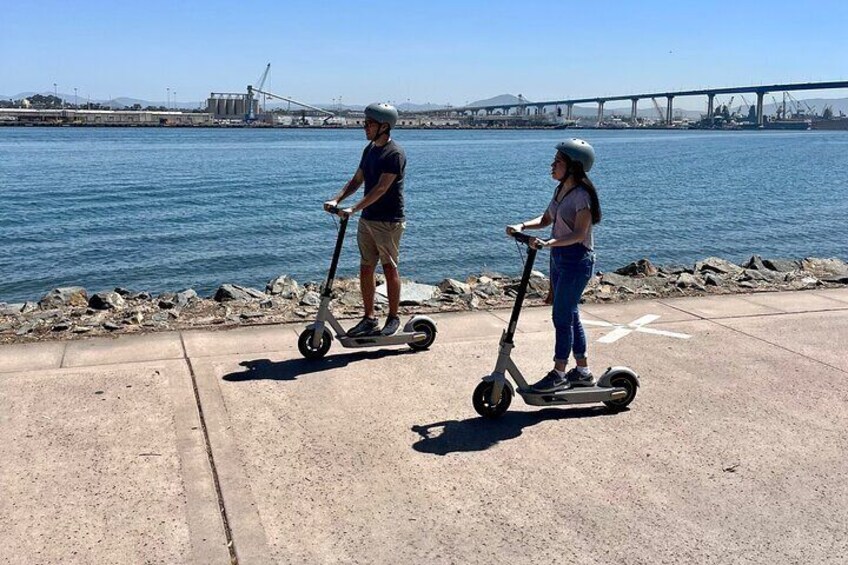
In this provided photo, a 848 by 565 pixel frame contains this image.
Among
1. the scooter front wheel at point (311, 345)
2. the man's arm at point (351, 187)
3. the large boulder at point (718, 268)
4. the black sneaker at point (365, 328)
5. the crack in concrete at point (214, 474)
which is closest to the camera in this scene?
the crack in concrete at point (214, 474)

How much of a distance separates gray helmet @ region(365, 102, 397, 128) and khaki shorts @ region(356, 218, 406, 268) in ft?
2.74

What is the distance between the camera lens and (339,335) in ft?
23.1

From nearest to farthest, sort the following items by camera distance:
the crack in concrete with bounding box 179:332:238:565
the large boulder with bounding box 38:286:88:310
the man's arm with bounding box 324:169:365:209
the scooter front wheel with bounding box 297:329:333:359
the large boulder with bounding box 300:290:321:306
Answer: the crack in concrete with bounding box 179:332:238:565 < the scooter front wheel with bounding box 297:329:333:359 < the man's arm with bounding box 324:169:365:209 < the large boulder with bounding box 300:290:321:306 < the large boulder with bounding box 38:286:88:310

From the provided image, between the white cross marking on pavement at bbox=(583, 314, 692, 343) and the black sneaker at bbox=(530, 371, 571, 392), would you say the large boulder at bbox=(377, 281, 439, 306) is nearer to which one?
the white cross marking on pavement at bbox=(583, 314, 692, 343)

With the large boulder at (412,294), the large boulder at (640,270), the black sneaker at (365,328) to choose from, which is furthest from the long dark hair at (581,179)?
the large boulder at (640,270)

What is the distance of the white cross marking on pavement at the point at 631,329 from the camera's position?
7828 millimetres

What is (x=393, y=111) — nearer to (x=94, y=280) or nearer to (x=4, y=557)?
(x=4, y=557)

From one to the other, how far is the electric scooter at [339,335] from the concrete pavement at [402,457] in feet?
0.39

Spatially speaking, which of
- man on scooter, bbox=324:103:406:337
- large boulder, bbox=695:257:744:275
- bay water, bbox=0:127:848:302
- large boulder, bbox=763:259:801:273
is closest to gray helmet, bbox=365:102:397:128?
man on scooter, bbox=324:103:406:337

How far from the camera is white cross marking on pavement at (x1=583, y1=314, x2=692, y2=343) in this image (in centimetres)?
783

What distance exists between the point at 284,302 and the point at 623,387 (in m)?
4.74

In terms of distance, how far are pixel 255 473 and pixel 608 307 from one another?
→ 17.4ft

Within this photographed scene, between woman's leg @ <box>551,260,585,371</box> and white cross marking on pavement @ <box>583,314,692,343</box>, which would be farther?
white cross marking on pavement @ <box>583,314,692,343</box>

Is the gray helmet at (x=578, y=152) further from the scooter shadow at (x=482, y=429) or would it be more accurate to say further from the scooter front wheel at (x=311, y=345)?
the scooter front wheel at (x=311, y=345)
